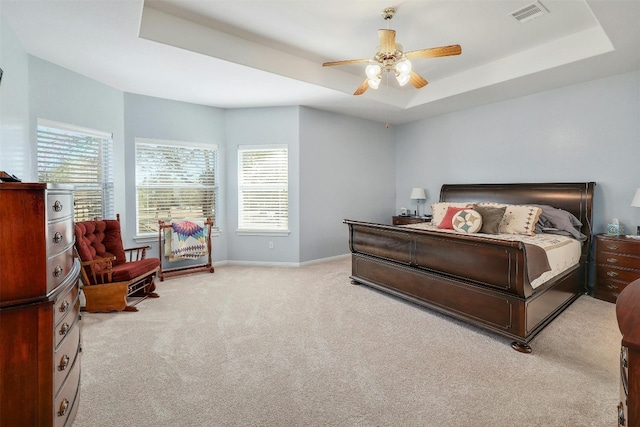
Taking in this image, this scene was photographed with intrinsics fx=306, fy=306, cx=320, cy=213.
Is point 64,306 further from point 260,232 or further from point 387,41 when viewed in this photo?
point 260,232

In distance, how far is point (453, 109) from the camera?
5.33m

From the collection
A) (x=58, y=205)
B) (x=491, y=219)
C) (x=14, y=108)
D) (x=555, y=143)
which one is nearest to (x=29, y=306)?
(x=58, y=205)

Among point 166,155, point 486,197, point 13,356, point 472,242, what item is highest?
point 166,155

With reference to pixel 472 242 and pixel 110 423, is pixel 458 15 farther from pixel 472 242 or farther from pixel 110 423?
pixel 110 423

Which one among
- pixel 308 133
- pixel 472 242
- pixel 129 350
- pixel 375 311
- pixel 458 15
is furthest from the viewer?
pixel 308 133

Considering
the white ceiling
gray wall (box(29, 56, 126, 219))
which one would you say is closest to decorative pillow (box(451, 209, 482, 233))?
the white ceiling

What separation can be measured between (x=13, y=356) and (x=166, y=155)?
417cm

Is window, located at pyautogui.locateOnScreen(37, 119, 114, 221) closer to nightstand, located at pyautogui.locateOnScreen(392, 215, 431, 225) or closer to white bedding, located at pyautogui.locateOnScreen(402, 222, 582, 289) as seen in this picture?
A: white bedding, located at pyautogui.locateOnScreen(402, 222, 582, 289)

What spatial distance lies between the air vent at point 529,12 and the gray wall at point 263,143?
317 cm

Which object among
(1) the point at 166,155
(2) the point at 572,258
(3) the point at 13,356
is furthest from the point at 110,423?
(2) the point at 572,258

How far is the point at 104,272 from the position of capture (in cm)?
327

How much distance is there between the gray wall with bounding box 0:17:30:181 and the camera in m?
2.59

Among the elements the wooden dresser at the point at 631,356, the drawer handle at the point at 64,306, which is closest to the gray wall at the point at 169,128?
the drawer handle at the point at 64,306

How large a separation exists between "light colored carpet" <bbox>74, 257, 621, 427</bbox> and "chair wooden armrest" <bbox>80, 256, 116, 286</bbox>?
0.37 m
